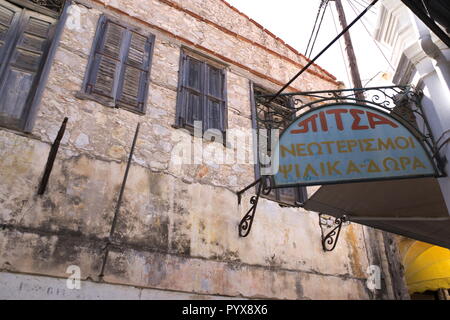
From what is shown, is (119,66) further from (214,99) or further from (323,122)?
(323,122)

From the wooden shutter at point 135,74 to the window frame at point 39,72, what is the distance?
96cm

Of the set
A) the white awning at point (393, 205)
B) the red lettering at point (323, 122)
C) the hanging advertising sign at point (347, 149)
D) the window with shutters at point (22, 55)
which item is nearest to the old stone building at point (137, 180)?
Result: the window with shutters at point (22, 55)

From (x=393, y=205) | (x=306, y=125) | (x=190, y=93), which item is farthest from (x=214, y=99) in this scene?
(x=393, y=205)

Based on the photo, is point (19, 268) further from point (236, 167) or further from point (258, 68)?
point (258, 68)

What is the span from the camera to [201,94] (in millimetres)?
5945

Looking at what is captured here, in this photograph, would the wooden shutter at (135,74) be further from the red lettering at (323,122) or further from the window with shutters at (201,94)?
the red lettering at (323,122)

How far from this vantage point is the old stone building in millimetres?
3791

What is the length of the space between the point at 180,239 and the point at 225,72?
3460 mm

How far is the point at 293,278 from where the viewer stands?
5.03 metres

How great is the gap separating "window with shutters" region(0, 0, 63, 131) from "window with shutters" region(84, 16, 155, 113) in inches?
24.9

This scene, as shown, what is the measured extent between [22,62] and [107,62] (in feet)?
3.66

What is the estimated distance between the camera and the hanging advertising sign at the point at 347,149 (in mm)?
3504
